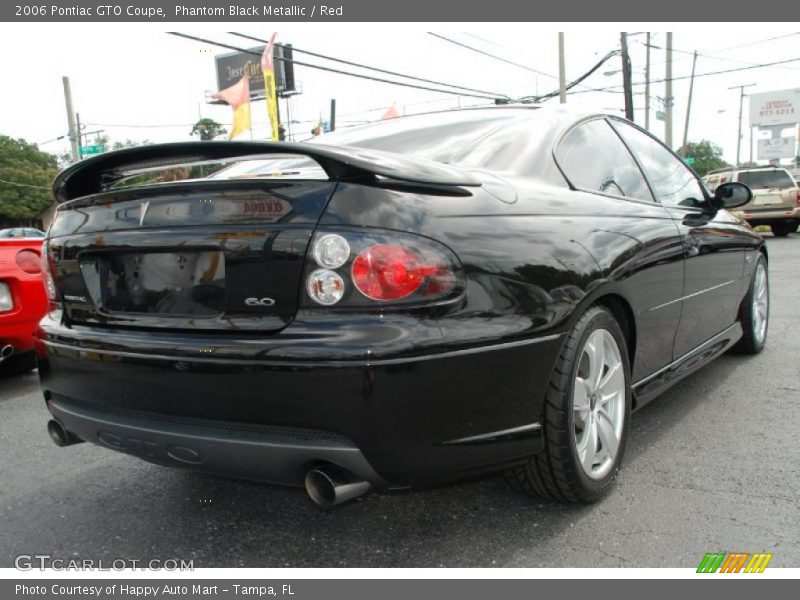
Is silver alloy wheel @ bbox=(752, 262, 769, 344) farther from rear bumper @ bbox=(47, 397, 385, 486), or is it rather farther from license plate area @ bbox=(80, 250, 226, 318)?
license plate area @ bbox=(80, 250, 226, 318)

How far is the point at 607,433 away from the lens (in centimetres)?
262

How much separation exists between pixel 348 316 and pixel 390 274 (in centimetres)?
16

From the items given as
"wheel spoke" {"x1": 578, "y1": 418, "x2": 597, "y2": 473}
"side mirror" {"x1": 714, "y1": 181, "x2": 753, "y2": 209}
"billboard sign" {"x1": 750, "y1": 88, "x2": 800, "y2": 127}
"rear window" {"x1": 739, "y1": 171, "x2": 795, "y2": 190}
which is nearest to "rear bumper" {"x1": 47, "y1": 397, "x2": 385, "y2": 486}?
"wheel spoke" {"x1": 578, "y1": 418, "x2": 597, "y2": 473}

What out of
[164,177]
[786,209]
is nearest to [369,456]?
[164,177]

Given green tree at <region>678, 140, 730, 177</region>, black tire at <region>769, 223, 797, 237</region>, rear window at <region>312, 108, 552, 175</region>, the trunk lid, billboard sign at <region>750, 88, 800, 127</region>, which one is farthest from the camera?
green tree at <region>678, 140, 730, 177</region>

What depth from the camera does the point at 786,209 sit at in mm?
17625

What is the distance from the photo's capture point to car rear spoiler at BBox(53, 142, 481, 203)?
6.46ft

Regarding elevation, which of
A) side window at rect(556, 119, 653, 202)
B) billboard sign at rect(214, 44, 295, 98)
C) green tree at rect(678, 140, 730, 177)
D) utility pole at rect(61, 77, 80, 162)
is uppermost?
billboard sign at rect(214, 44, 295, 98)

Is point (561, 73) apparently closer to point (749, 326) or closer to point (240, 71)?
point (749, 326)

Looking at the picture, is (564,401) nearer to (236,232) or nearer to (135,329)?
(236,232)

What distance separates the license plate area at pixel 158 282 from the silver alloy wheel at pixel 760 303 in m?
3.80

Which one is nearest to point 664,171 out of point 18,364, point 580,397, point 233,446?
point 580,397

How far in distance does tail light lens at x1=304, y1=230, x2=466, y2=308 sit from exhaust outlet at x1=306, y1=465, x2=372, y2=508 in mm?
463

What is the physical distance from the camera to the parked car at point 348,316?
187 centimetres
